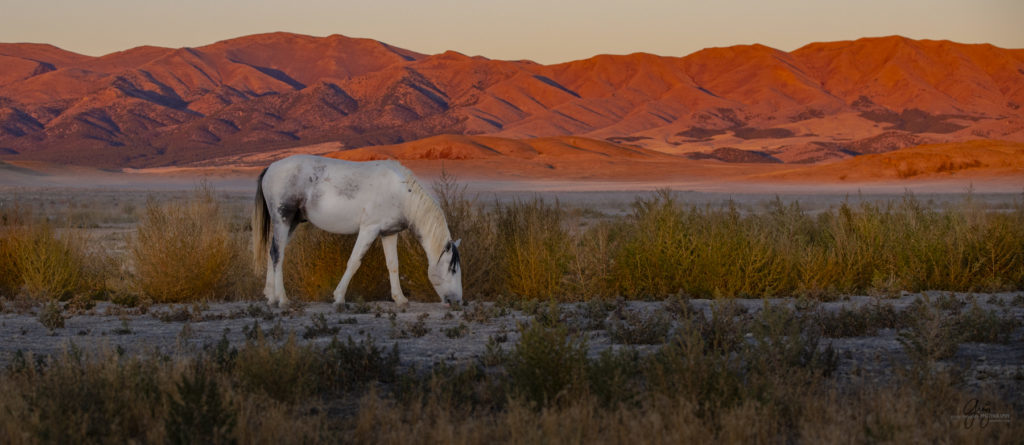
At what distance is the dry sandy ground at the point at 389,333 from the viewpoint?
8.38 meters

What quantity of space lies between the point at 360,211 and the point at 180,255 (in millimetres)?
2710

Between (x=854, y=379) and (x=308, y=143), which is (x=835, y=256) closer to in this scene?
(x=854, y=379)

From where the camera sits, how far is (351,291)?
13.7m

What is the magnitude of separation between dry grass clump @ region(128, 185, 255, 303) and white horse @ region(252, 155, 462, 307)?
48.8 inches

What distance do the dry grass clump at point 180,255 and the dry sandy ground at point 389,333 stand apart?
0.73 m

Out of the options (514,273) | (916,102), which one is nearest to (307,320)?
(514,273)

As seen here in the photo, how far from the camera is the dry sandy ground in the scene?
330 inches

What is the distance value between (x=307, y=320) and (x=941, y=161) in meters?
69.5

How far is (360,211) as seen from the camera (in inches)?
480

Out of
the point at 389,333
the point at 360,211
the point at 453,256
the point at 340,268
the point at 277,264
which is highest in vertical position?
the point at 360,211
